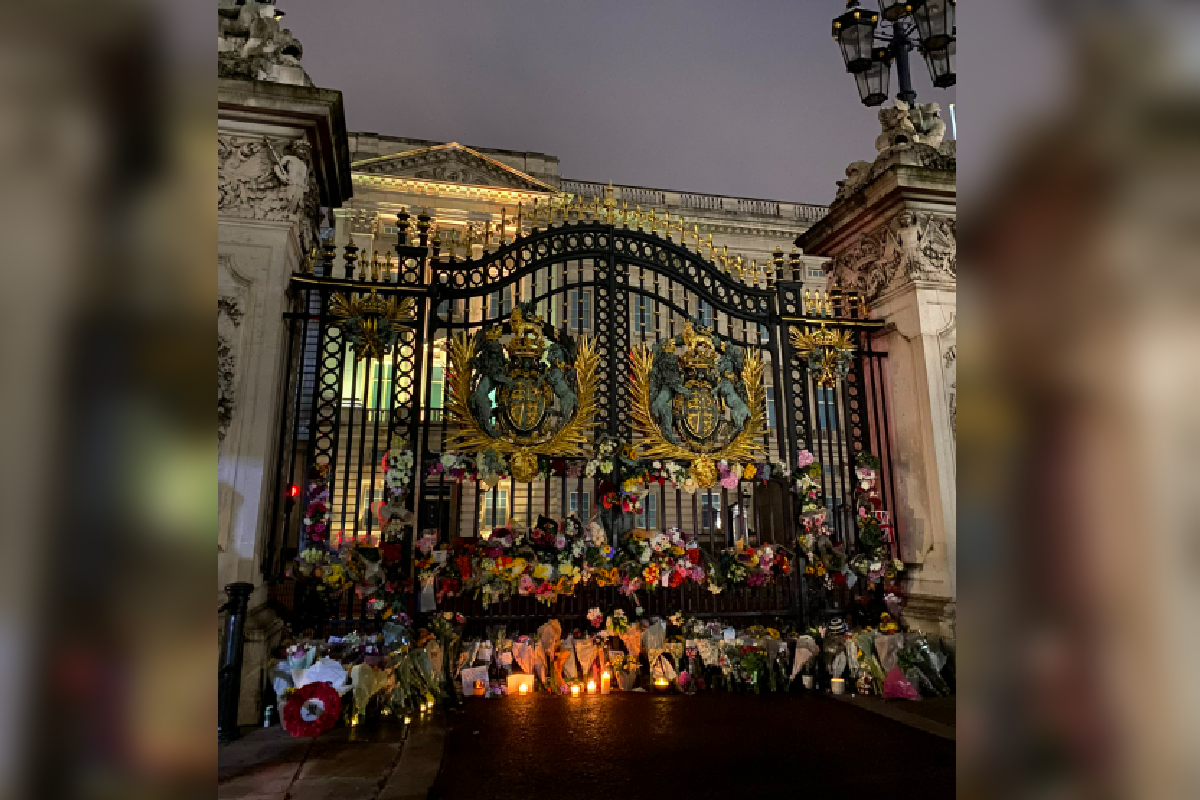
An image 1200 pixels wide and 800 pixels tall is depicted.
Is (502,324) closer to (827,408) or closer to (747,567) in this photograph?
(747,567)

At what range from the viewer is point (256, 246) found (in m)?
6.23

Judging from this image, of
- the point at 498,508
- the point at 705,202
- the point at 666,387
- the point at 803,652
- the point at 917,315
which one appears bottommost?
the point at 803,652

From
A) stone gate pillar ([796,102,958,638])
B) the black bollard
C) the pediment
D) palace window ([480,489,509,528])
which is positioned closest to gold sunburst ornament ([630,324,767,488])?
stone gate pillar ([796,102,958,638])

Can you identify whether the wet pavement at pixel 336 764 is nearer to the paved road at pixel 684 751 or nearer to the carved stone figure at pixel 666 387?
the paved road at pixel 684 751

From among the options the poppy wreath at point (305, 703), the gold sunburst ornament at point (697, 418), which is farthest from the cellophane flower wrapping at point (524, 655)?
the gold sunburst ornament at point (697, 418)

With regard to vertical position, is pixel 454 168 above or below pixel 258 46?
above

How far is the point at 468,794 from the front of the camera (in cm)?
362

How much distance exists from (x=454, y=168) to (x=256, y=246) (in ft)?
44.0

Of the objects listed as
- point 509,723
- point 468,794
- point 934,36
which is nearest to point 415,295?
point 509,723

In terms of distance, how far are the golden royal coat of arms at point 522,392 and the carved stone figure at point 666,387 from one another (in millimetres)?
694

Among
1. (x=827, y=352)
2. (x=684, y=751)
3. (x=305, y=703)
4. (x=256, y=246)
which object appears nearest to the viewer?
(x=684, y=751)

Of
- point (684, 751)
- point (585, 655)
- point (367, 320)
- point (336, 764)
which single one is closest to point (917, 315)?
point (585, 655)

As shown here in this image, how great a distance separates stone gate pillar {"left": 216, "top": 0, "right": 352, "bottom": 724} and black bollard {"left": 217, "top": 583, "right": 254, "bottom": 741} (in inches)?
13.8
